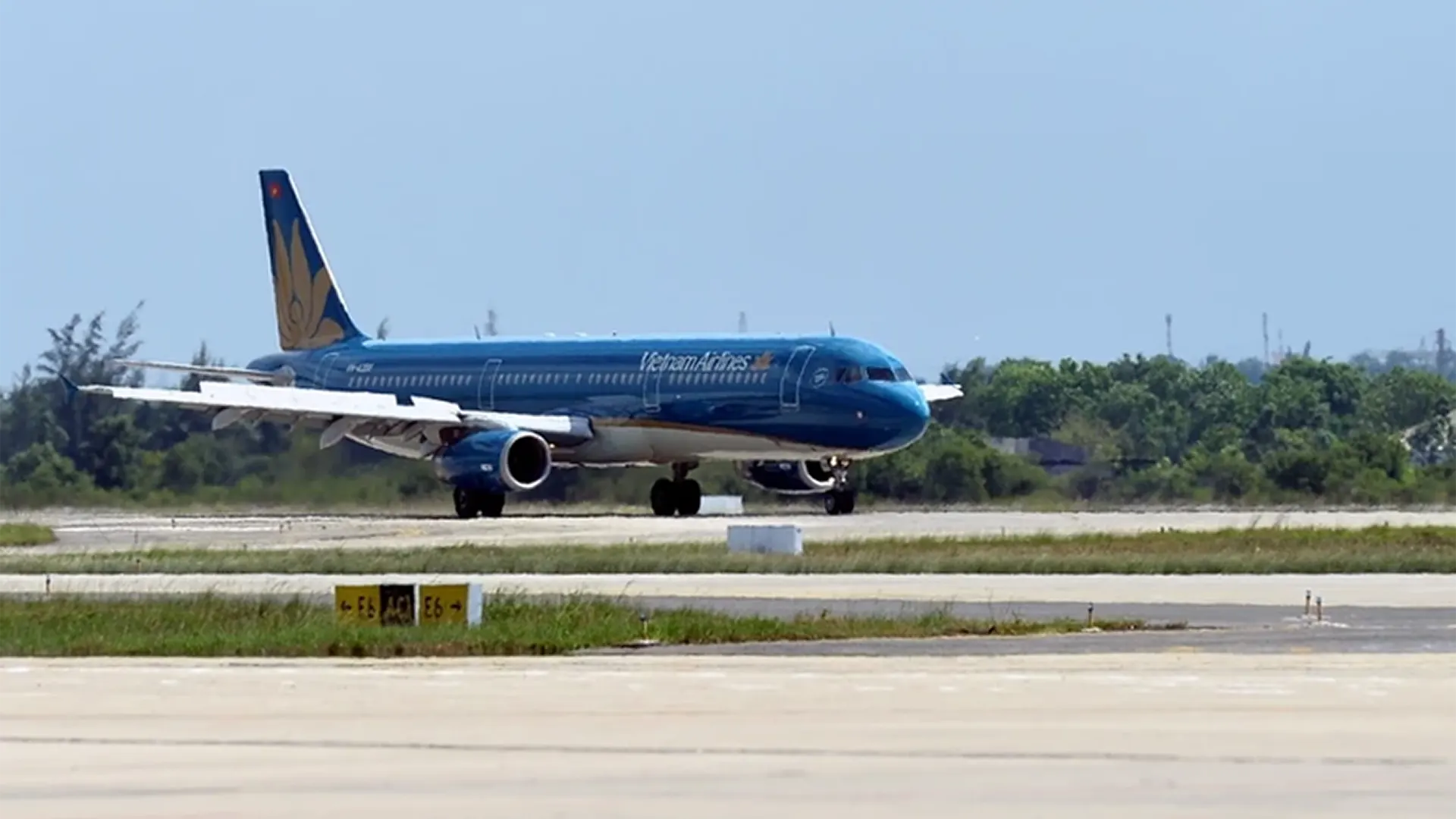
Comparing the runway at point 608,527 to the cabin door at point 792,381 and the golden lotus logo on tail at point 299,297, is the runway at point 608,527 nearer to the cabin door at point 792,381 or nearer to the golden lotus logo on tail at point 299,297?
the cabin door at point 792,381

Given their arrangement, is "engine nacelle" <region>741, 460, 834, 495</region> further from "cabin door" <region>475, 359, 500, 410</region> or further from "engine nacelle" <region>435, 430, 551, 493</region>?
"cabin door" <region>475, 359, 500, 410</region>

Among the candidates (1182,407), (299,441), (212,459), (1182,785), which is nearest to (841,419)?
(299,441)

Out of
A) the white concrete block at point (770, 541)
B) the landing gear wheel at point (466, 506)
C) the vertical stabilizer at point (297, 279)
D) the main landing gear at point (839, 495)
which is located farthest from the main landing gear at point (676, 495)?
the white concrete block at point (770, 541)

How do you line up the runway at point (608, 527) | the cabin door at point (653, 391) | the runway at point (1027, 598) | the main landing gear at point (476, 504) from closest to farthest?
1. the runway at point (1027, 598)
2. the runway at point (608, 527)
3. the main landing gear at point (476, 504)
4. the cabin door at point (653, 391)

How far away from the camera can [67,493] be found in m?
70.5

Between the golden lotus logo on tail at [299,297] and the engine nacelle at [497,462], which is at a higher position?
the golden lotus logo on tail at [299,297]

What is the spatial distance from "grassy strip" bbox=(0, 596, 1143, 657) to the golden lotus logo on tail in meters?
36.8

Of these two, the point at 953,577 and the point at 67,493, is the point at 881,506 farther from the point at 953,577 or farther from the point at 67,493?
the point at 953,577

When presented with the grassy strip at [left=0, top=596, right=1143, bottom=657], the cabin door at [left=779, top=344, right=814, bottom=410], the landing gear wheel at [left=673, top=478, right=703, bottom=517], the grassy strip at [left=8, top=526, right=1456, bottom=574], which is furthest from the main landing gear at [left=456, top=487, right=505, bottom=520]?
the grassy strip at [left=0, top=596, right=1143, bottom=657]

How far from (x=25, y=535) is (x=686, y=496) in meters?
14.8

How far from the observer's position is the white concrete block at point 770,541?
43.2 metres

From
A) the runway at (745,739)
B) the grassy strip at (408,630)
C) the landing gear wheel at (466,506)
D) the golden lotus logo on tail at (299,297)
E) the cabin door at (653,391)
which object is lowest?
the runway at (745,739)

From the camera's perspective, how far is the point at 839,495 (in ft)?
195

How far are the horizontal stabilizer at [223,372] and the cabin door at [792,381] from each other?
14442 mm
